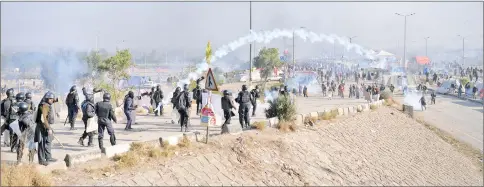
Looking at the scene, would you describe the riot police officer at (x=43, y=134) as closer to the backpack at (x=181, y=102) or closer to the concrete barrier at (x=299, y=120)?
the backpack at (x=181, y=102)

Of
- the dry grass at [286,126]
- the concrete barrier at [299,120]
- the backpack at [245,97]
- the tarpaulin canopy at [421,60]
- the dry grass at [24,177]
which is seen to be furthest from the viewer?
the tarpaulin canopy at [421,60]

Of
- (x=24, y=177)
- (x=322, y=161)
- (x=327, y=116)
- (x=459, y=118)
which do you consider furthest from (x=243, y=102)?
(x=459, y=118)

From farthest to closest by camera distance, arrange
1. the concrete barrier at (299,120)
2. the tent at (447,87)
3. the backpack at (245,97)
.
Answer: the tent at (447,87)
the concrete barrier at (299,120)
the backpack at (245,97)

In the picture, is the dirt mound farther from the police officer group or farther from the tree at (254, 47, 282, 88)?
the tree at (254, 47, 282, 88)

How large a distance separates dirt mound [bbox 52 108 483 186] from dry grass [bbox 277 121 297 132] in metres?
0.30

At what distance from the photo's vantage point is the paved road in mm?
22764

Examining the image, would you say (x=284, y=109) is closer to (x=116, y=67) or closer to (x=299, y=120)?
(x=299, y=120)

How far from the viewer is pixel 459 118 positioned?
28.1m

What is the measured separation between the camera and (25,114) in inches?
381

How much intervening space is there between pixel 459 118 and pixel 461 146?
8.71m

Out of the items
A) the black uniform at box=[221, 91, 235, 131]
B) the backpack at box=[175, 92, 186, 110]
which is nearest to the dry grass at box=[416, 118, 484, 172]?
the black uniform at box=[221, 91, 235, 131]

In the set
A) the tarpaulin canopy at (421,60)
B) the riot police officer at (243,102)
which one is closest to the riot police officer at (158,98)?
the riot police officer at (243,102)

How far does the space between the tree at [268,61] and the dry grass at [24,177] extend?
43.8 metres

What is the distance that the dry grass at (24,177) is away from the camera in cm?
814
